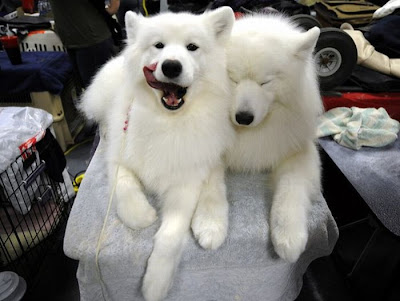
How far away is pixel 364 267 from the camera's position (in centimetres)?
189

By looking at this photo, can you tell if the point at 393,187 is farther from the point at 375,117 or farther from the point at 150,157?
the point at 150,157

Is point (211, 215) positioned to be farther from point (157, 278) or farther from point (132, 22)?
point (132, 22)

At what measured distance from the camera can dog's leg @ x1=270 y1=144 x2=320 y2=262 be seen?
3.65 feet

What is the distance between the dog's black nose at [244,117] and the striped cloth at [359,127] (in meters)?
A: 1.08

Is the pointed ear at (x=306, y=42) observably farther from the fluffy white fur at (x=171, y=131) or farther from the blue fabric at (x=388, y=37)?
the blue fabric at (x=388, y=37)

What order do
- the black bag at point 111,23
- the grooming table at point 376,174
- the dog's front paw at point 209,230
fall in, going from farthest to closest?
the black bag at point 111,23
the grooming table at point 376,174
the dog's front paw at point 209,230

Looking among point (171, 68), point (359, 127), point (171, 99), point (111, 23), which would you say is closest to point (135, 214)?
point (171, 99)

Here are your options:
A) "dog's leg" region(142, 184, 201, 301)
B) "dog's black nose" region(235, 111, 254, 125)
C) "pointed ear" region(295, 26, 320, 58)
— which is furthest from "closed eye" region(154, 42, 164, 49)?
"dog's leg" region(142, 184, 201, 301)

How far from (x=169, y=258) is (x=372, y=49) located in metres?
2.28

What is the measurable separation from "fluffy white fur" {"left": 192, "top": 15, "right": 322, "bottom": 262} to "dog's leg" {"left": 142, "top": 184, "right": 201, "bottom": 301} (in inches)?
2.9

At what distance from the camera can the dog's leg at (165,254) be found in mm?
1117

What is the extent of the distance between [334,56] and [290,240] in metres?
1.53

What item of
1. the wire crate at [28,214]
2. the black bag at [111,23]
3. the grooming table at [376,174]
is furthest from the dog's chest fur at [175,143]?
the black bag at [111,23]

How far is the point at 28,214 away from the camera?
214cm
